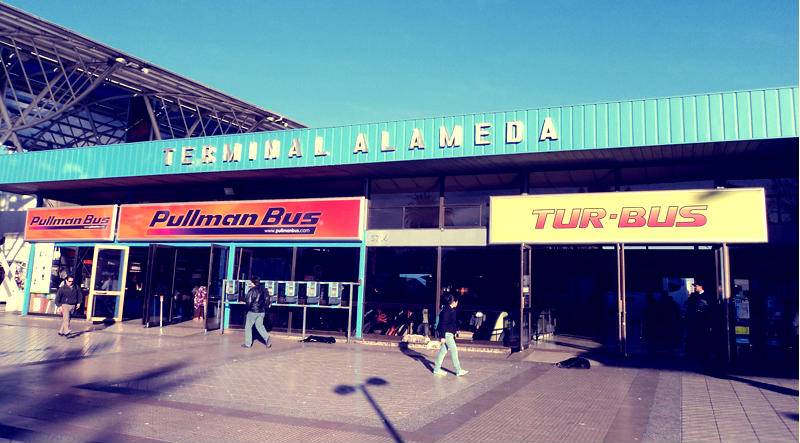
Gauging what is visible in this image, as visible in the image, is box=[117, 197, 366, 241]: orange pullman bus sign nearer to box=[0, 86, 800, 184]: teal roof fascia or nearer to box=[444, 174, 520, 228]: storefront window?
box=[0, 86, 800, 184]: teal roof fascia

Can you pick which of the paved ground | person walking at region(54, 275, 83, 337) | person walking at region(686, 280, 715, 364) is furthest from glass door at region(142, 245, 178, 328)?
person walking at region(686, 280, 715, 364)

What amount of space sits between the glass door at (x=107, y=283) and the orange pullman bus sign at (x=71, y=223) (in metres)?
0.92

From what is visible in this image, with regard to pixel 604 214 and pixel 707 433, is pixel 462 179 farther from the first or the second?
pixel 707 433

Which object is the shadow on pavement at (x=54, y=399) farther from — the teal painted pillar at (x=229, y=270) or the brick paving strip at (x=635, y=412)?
the teal painted pillar at (x=229, y=270)

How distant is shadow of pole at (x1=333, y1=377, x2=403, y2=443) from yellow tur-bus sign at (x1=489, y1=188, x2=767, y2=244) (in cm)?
605

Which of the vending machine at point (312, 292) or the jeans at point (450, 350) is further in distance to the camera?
the vending machine at point (312, 292)

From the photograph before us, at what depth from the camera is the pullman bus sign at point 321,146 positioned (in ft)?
43.8

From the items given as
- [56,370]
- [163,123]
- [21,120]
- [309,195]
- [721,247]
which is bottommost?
[56,370]

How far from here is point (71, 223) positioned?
825 inches

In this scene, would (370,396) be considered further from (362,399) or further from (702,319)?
(702,319)

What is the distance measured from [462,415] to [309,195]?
38.1 feet

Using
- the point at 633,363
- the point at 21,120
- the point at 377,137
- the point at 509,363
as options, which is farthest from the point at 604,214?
the point at 21,120

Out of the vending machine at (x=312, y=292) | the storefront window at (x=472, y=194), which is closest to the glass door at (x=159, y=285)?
the vending machine at (x=312, y=292)

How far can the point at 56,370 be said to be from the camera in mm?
10320
